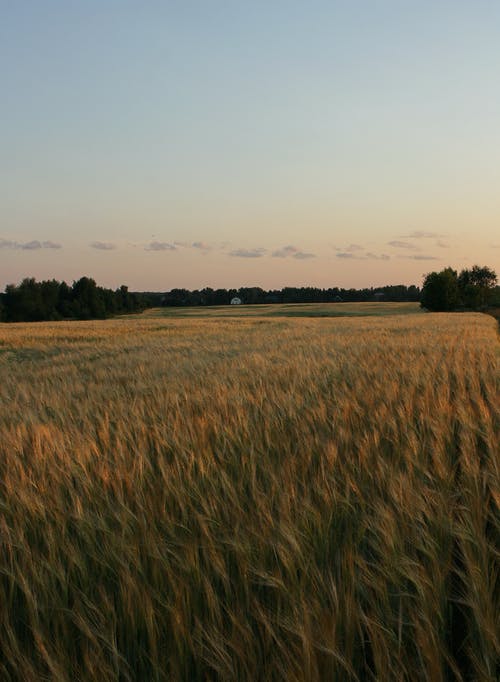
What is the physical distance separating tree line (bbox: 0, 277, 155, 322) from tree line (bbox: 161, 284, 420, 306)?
25.9 m

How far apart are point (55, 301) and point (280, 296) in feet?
158

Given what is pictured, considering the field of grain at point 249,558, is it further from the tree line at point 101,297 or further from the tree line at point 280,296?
the tree line at point 280,296

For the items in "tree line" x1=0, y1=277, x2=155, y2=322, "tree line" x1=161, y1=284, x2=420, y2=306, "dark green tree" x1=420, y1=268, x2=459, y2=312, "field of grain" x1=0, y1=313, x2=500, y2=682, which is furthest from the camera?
"tree line" x1=161, y1=284, x2=420, y2=306

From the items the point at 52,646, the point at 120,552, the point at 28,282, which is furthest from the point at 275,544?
the point at 28,282

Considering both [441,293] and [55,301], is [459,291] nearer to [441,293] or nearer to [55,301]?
[441,293]

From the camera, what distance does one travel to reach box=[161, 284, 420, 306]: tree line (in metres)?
106

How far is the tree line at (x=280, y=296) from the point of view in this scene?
4173 inches

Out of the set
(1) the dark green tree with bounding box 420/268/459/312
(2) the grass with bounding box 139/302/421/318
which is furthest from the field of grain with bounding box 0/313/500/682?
(1) the dark green tree with bounding box 420/268/459/312

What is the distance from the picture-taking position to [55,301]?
77.2 metres

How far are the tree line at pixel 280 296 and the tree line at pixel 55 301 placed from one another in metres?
25.9

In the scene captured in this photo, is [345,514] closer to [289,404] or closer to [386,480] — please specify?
[386,480]

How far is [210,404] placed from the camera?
379 centimetres

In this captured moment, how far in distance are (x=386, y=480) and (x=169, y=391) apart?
2.96 metres

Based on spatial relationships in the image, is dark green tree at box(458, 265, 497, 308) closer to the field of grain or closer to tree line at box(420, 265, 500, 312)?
tree line at box(420, 265, 500, 312)
